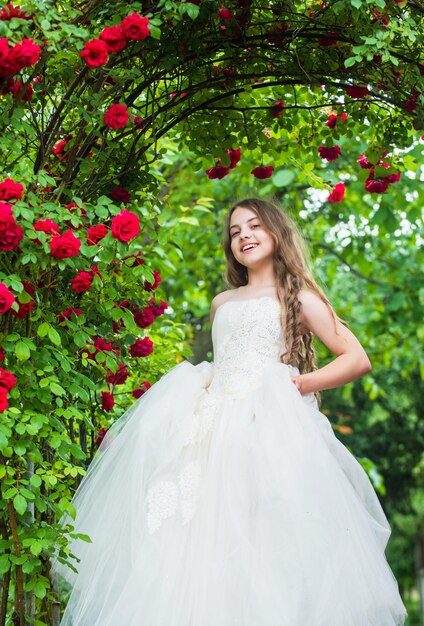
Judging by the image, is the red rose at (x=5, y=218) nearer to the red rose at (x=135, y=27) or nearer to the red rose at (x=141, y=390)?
the red rose at (x=135, y=27)

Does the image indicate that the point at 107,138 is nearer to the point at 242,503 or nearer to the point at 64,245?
the point at 64,245

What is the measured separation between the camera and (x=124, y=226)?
2.85m

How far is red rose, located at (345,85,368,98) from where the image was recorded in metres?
3.56

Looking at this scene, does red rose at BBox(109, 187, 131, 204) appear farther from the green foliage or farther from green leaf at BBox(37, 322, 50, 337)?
green leaf at BBox(37, 322, 50, 337)

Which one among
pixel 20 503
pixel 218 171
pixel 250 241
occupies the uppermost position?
pixel 218 171

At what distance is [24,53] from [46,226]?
0.48m

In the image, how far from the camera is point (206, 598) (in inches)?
109

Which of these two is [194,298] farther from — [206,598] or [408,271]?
[206,598]

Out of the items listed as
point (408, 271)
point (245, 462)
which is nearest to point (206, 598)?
point (245, 462)

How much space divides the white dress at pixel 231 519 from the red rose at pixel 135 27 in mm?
1242

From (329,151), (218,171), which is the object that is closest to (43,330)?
(218,171)

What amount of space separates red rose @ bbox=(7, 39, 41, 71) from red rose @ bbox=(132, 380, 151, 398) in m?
1.57

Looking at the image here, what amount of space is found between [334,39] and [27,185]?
4.07 feet

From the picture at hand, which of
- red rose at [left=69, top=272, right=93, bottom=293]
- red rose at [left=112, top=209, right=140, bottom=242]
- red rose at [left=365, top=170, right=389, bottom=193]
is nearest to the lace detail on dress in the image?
red rose at [left=69, top=272, right=93, bottom=293]
